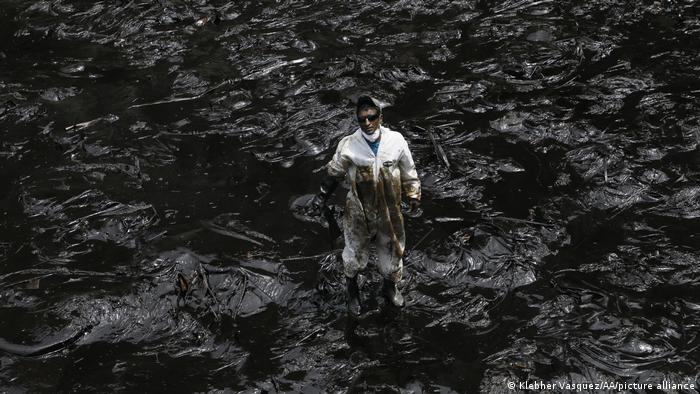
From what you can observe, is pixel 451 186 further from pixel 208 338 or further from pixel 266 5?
pixel 266 5

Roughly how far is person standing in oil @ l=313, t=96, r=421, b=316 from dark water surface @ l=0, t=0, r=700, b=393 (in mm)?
457

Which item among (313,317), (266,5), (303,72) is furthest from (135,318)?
(266,5)

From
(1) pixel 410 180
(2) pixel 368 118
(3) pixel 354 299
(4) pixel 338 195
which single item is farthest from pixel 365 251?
(4) pixel 338 195

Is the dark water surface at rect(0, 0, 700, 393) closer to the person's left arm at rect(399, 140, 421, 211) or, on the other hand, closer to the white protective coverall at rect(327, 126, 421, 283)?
the white protective coverall at rect(327, 126, 421, 283)

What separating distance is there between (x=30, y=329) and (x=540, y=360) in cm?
382

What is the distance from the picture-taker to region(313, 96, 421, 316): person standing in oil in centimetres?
486

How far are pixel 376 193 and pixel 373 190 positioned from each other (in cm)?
3

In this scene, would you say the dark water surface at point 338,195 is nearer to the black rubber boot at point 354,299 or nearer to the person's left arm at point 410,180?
the black rubber boot at point 354,299

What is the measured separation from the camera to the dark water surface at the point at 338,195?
16.7 ft

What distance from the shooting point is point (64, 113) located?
819 cm

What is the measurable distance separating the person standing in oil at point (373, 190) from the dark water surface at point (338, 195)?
46 centimetres

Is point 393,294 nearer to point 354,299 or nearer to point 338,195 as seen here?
point 354,299

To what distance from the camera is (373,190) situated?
4953 millimetres

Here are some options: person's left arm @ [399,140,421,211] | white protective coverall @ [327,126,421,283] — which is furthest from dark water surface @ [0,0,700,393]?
person's left arm @ [399,140,421,211]
